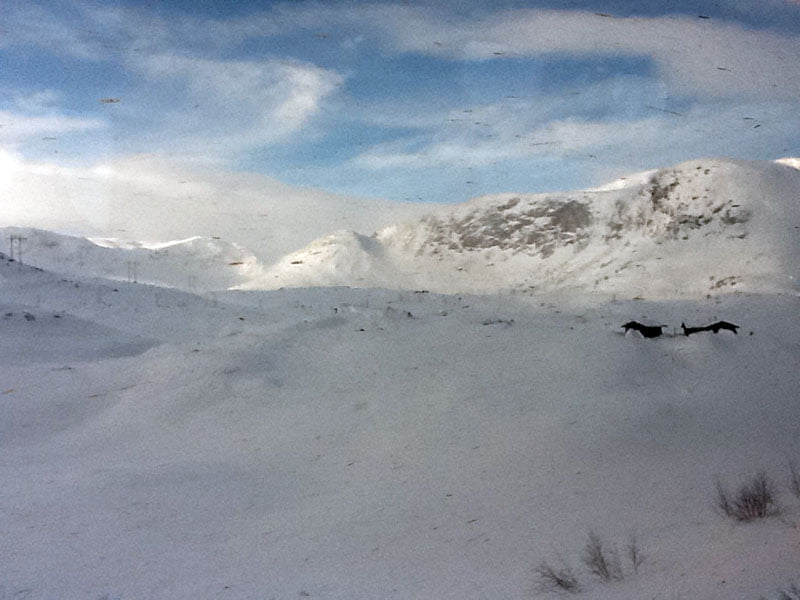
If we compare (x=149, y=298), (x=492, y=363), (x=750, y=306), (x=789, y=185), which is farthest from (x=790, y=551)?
(x=789, y=185)

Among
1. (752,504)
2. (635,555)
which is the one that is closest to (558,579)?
(635,555)

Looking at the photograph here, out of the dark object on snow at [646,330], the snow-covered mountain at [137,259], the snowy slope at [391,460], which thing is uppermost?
the snow-covered mountain at [137,259]

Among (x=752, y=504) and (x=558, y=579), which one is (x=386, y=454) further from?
(x=752, y=504)

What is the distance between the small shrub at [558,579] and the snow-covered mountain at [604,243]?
1590 cm

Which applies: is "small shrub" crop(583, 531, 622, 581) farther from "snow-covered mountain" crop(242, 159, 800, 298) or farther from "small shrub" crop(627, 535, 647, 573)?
"snow-covered mountain" crop(242, 159, 800, 298)

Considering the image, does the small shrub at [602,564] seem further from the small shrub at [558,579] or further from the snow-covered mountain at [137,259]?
the snow-covered mountain at [137,259]

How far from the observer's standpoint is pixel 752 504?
3.28m

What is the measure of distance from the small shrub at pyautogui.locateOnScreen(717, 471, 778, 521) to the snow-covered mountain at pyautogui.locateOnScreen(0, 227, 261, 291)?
3352cm

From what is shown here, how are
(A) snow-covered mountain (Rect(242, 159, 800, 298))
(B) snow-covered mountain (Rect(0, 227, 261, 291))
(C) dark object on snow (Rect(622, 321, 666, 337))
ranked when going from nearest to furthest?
(C) dark object on snow (Rect(622, 321, 666, 337)) → (A) snow-covered mountain (Rect(242, 159, 800, 298)) → (B) snow-covered mountain (Rect(0, 227, 261, 291))

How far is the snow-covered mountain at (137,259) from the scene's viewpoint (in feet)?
127

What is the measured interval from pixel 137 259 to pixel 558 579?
154ft

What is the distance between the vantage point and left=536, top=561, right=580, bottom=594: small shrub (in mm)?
2763

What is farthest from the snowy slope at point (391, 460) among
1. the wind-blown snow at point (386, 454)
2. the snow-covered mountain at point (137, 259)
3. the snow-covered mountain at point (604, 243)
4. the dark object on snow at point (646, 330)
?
the snow-covered mountain at point (137, 259)

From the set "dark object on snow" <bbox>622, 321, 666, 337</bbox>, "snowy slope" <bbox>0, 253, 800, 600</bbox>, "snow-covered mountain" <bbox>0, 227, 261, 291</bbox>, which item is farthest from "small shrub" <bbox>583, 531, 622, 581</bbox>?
"snow-covered mountain" <bbox>0, 227, 261, 291</bbox>
